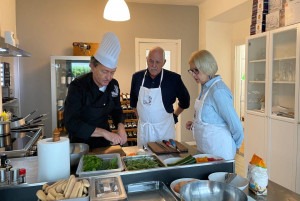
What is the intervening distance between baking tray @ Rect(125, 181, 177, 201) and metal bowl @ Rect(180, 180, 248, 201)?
0.26 ft

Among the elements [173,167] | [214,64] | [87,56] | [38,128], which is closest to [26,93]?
[87,56]

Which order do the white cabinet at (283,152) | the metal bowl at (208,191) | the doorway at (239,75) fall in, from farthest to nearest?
the doorway at (239,75) → the white cabinet at (283,152) → the metal bowl at (208,191)

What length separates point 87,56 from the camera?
4012 millimetres

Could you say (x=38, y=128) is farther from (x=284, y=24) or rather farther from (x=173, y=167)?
(x=284, y=24)

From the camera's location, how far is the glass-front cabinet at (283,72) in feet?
9.36

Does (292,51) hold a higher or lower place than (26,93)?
higher

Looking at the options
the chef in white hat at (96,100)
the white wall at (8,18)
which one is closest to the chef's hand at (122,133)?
the chef in white hat at (96,100)

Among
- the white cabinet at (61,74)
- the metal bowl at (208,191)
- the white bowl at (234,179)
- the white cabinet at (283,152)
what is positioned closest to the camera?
the metal bowl at (208,191)

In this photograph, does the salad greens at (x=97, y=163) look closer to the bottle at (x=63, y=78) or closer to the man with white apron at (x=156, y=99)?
the man with white apron at (x=156, y=99)

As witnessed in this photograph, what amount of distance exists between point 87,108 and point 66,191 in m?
0.92

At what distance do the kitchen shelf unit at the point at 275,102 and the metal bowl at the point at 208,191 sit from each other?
6.52 ft

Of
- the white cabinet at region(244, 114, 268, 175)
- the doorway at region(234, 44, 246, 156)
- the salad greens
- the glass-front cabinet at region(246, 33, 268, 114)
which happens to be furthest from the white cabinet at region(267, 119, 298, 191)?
the salad greens

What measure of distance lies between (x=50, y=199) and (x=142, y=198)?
0.38m

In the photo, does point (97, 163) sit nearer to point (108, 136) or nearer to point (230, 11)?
point (108, 136)
